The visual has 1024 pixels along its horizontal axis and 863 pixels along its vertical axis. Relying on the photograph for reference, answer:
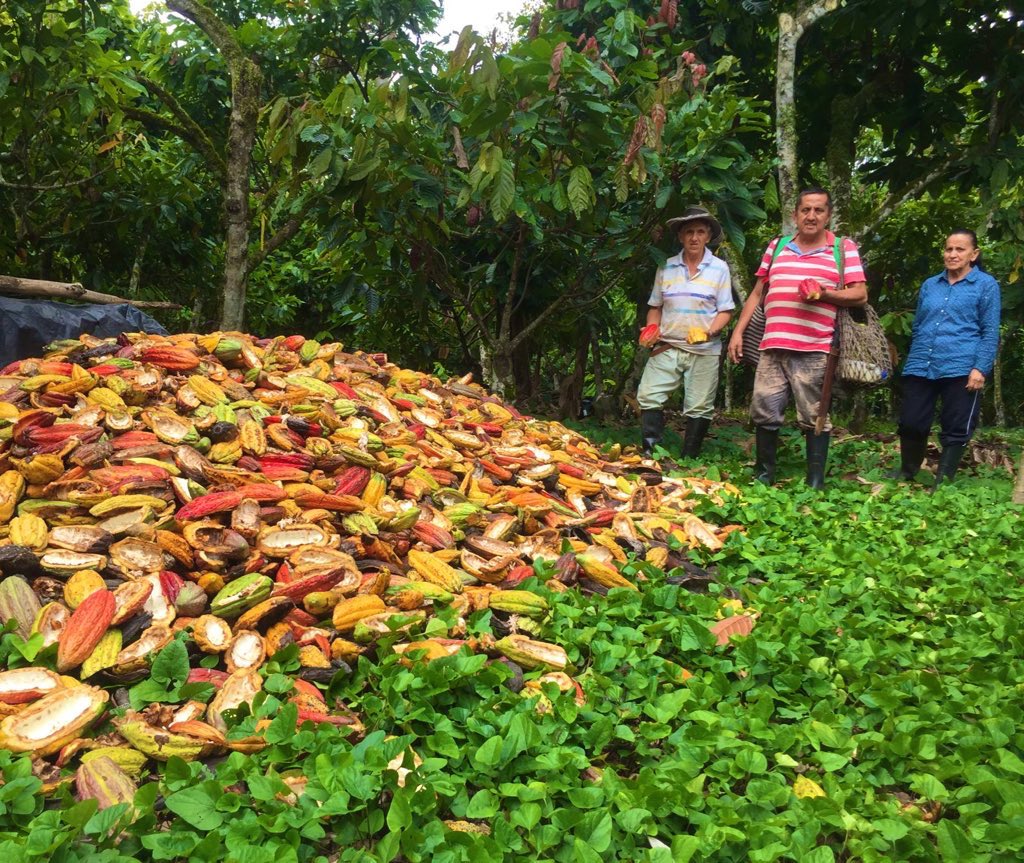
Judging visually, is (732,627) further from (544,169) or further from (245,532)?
(544,169)

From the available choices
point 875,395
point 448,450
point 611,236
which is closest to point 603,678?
point 448,450

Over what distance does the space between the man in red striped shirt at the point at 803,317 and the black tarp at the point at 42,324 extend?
301 centimetres

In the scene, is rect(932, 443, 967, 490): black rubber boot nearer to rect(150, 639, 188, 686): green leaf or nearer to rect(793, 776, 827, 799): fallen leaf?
rect(793, 776, 827, 799): fallen leaf

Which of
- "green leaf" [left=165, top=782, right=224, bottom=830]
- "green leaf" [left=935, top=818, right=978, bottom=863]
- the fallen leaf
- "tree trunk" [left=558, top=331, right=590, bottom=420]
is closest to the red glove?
"tree trunk" [left=558, top=331, right=590, bottom=420]

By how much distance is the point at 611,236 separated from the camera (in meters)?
4.44

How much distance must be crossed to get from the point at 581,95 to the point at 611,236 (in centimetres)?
107

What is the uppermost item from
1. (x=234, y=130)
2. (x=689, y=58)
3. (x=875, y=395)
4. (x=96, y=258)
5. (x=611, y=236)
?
(x=689, y=58)

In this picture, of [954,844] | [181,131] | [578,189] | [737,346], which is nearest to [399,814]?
[954,844]

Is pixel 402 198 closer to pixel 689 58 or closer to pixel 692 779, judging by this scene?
pixel 689 58

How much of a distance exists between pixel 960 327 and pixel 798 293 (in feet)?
2.94

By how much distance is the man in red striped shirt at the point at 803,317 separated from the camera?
3502 millimetres

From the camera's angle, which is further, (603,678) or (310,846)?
(603,678)

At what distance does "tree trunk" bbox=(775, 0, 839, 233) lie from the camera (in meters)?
4.72

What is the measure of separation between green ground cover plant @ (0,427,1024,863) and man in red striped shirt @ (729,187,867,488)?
1523 millimetres
